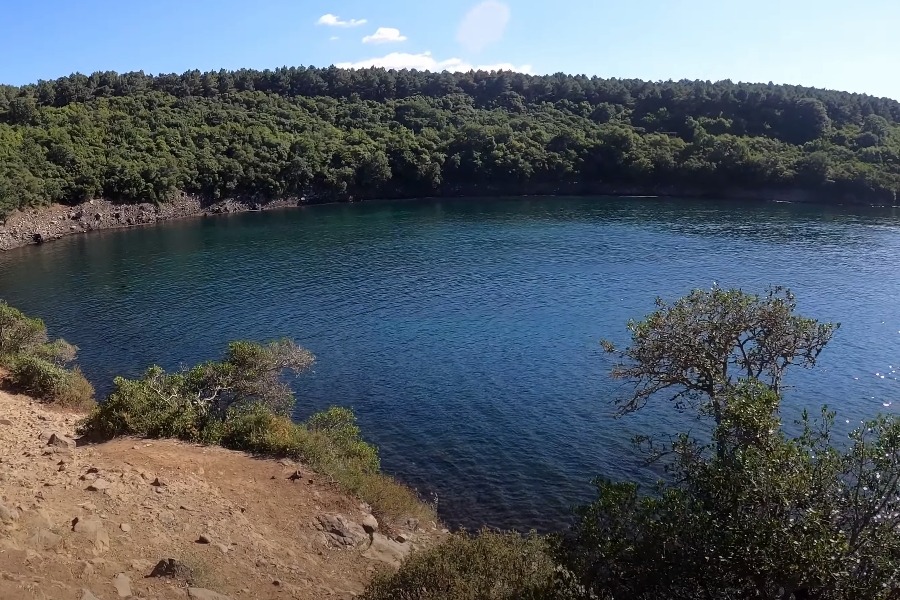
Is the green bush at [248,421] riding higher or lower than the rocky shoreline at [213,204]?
lower

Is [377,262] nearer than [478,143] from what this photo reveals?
Yes

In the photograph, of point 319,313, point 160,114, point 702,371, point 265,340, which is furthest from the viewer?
point 160,114

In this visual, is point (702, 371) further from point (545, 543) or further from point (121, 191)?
point (121, 191)

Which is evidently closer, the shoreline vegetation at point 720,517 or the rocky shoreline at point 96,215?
the shoreline vegetation at point 720,517

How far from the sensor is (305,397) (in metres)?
36.9

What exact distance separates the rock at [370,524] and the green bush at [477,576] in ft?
15.7

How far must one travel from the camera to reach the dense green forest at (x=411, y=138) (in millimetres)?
106875

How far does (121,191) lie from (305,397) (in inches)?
3172

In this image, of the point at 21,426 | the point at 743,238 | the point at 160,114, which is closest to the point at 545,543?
the point at 21,426

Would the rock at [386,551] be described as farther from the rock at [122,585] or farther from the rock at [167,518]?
the rock at [122,585]

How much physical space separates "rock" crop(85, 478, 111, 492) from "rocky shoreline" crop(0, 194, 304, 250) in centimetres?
7603

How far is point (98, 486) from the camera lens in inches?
786

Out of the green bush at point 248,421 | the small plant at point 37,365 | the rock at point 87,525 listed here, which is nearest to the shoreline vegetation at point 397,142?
the small plant at point 37,365

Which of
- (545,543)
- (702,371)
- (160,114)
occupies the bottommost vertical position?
(545,543)
